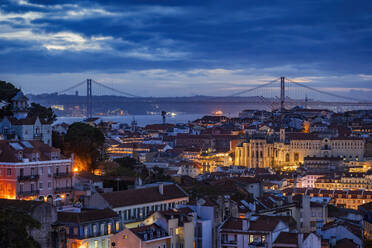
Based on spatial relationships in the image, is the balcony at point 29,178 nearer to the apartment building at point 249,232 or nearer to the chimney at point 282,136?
the apartment building at point 249,232

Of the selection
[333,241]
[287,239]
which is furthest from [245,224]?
[333,241]

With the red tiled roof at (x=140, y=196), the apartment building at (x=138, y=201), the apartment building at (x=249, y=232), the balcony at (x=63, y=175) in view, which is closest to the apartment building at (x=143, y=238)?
the apartment building at (x=138, y=201)

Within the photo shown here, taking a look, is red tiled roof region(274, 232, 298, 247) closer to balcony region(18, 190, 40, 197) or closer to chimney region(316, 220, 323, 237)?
chimney region(316, 220, 323, 237)

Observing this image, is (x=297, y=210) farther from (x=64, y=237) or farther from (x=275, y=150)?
(x=275, y=150)

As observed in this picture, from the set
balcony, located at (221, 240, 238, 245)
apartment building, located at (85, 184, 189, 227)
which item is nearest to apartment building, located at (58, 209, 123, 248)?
apartment building, located at (85, 184, 189, 227)

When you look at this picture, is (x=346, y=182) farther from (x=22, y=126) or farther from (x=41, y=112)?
(x=22, y=126)
